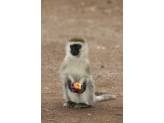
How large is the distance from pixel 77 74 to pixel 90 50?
5776mm

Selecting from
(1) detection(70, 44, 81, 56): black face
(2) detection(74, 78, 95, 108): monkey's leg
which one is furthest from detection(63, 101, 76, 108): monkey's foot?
(1) detection(70, 44, 81, 56): black face

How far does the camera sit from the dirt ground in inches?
230

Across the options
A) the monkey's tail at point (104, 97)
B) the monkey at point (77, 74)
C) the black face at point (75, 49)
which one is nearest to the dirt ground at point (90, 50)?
the monkey's tail at point (104, 97)

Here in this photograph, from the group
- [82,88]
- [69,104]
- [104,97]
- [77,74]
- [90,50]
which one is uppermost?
[90,50]

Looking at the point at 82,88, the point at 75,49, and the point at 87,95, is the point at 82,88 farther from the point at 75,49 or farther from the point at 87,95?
the point at 75,49

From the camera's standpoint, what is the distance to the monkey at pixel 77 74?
247 inches

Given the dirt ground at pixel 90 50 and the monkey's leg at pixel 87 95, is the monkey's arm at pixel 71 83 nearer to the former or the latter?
the monkey's leg at pixel 87 95

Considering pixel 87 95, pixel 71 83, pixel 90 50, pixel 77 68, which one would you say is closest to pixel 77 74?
pixel 77 68

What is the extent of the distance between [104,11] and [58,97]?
13416 mm

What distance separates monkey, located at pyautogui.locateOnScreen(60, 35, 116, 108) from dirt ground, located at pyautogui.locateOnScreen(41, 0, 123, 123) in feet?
0.80

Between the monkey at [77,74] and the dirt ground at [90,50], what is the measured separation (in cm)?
24

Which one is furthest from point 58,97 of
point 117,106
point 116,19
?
point 116,19

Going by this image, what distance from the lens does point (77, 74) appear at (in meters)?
6.40

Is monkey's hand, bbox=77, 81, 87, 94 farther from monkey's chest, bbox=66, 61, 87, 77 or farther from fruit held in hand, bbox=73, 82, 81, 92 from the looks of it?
monkey's chest, bbox=66, 61, 87, 77
